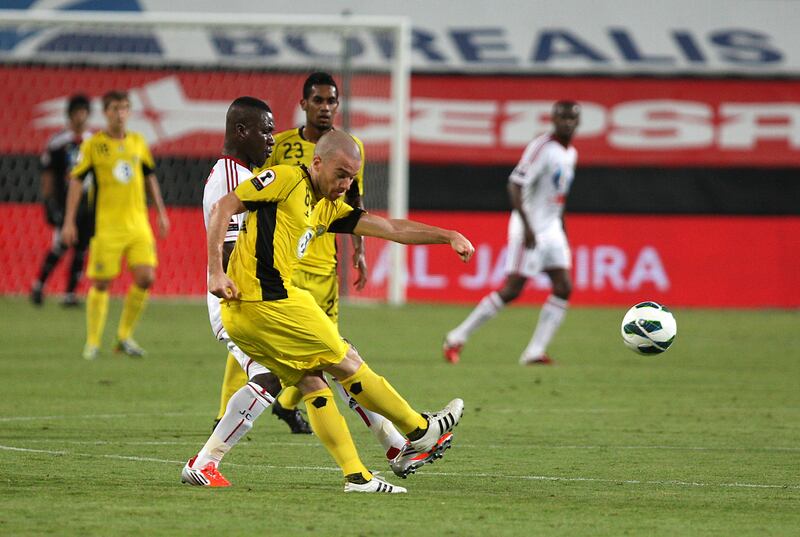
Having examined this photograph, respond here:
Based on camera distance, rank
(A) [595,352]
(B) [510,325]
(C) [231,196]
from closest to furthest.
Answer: (C) [231,196]
(A) [595,352]
(B) [510,325]

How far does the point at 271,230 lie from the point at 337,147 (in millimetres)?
490

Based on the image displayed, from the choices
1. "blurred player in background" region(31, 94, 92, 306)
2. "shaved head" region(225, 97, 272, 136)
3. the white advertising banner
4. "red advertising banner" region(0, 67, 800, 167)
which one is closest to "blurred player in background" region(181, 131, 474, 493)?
"shaved head" region(225, 97, 272, 136)

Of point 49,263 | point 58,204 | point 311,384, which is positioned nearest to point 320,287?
point 311,384

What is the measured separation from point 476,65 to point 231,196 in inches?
623

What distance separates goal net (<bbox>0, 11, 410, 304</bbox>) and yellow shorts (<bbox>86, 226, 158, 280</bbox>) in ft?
22.3

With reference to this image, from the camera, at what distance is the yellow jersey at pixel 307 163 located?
875cm

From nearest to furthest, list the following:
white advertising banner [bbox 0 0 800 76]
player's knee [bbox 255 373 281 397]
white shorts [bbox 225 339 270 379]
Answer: player's knee [bbox 255 373 281 397] < white shorts [bbox 225 339 270 379] < white advertising banner [bbox 0 0 800 76]

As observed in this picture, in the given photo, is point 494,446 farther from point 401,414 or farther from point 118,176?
point 118,176

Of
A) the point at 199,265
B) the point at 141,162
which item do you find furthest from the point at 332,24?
the point at 141,162

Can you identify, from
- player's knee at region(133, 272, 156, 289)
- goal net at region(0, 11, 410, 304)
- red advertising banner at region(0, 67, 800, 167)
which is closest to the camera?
player's knee at region(133, 272, 156, 289)

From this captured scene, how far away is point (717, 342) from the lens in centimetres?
1664

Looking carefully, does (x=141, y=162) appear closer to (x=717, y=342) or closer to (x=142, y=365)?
(x=142, y=365)

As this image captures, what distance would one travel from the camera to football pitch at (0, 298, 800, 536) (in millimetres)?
6086

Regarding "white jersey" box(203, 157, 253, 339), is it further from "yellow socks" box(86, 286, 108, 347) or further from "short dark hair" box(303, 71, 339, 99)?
"yellow socks" box(86, 286, 108, 347)
